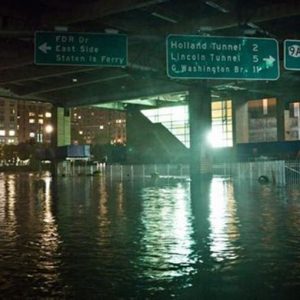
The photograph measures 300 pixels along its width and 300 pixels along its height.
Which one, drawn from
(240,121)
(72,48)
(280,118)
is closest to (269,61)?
(72,48)

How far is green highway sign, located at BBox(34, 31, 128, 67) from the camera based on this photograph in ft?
69.7

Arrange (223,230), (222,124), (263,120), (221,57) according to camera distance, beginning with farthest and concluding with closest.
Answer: (263,120) → (222,124) → (221,57) → (223,230)

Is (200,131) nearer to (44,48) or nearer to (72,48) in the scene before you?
(72,48)

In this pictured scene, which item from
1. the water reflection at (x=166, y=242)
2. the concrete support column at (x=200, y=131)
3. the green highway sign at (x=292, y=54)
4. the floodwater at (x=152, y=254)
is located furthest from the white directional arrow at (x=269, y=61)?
the concrete support column at (x=200, y=131)

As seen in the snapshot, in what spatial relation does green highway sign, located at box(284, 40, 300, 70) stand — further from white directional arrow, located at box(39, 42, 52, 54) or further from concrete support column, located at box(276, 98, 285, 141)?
concrete support column, located at box(276, 98, 285, 141)

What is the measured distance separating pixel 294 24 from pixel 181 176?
23456 millimetres

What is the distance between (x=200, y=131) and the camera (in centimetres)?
4691

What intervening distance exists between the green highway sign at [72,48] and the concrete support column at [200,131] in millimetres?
25972

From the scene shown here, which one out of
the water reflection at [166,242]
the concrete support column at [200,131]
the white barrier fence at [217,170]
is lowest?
the water reflection at [166,242]

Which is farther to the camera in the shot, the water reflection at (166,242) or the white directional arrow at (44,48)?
the white directional arrow at (44,48)

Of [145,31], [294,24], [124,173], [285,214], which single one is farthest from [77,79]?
[285,214]

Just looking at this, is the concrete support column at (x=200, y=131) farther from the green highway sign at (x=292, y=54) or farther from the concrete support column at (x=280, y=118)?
the green highway sign at (x=292, y=54)

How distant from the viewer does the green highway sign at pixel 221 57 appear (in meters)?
22.3

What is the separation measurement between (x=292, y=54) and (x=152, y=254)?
15.5 m
